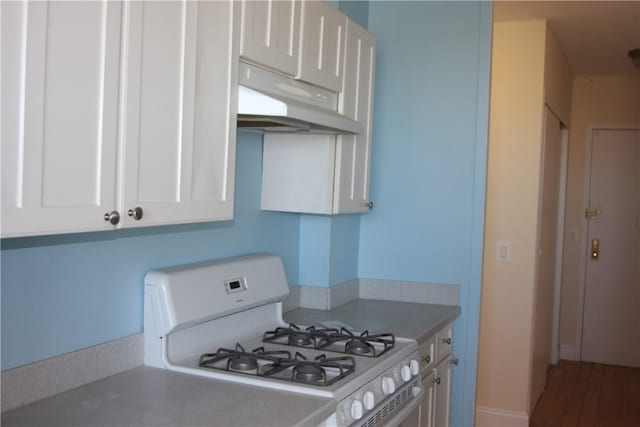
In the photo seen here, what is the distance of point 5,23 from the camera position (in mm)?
1240

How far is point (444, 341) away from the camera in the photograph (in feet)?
10.2

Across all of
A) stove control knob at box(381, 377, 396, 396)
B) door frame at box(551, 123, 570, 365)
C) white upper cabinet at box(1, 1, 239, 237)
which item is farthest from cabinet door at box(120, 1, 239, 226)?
door frame at box(551, 123, 570, 365)

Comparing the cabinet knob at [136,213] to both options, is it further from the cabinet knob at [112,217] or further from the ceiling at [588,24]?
the ceiling at [588,24]

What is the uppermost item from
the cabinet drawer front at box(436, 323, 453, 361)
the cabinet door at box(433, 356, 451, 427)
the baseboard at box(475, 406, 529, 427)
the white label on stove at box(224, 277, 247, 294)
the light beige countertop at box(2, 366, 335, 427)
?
the white label on stove at box(224, 277, 247, 294)

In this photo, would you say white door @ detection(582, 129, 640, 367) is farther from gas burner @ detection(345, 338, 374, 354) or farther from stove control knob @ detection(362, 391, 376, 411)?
stove control knob @ detection(362, 391, 376, 411)

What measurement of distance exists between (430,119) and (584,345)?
3637 mm

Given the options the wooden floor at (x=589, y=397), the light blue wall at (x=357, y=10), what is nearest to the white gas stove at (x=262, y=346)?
the light blue wall at (x=357, y=10)

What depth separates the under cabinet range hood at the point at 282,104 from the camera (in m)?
2.09

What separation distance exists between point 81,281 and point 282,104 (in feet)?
2.54

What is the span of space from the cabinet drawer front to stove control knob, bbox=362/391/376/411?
3.33 feet

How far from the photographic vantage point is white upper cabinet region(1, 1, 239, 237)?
130cm

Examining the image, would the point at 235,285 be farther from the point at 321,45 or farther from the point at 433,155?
the point at 433,155

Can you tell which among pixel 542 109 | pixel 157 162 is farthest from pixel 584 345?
pixel 157 162

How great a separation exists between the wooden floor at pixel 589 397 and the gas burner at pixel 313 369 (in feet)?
9.01
